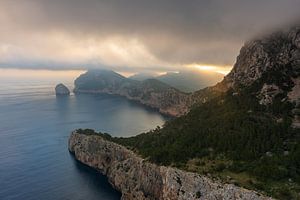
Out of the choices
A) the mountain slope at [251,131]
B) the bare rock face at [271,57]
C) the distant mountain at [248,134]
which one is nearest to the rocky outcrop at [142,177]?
the distant mountain at [248,134]

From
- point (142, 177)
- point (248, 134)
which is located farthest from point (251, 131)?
point (142, 177)

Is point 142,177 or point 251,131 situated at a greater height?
point 251,131

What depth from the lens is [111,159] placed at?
15762 cm

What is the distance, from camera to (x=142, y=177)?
128 m

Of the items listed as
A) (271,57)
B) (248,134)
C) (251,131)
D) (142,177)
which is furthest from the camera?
(271,57)

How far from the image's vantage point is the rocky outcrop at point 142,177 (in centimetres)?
9802

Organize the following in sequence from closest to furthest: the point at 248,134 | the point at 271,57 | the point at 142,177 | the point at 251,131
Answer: the point at 248,134 → the point at 142,177 → the point at 251,131 → the point at 271,57

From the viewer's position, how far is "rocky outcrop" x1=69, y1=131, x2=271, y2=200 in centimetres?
9802

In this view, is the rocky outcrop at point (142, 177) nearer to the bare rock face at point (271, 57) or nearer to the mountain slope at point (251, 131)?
the mountain slope at point (251, 131)

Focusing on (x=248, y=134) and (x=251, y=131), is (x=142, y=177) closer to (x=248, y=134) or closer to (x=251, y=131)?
(x=248, y=134)

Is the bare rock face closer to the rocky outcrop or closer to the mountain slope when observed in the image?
the mountain slope

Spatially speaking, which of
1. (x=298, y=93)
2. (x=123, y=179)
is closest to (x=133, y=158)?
(x=123, y=179)

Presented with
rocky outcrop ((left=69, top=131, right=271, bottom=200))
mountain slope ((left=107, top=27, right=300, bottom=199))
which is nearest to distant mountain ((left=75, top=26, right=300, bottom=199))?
mountain slope ((left=107, top=27, right=300, bottom=199))

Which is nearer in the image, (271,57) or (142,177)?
(142,177)
